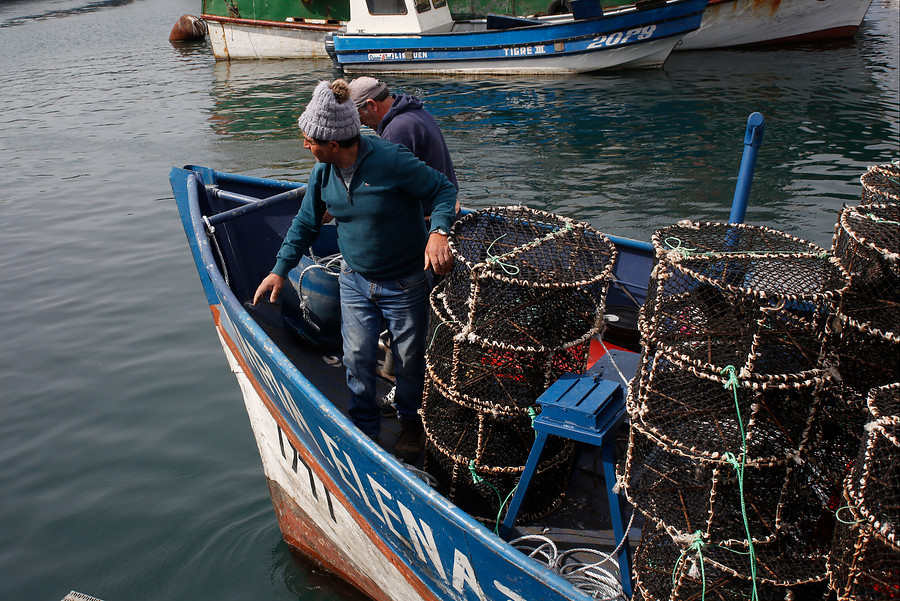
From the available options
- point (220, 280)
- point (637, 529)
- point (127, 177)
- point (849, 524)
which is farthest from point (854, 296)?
point (127, 177)

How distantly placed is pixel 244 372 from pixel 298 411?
1.45 metres

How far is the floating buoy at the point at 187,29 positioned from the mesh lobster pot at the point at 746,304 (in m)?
32.3

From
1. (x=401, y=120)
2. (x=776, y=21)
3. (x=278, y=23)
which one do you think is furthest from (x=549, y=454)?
(x=278, y=23)

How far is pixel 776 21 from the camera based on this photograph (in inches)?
845

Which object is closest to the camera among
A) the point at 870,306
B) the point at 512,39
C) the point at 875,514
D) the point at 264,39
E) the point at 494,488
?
the point at 875,514

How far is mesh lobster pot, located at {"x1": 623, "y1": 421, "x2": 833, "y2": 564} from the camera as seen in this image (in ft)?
8.55

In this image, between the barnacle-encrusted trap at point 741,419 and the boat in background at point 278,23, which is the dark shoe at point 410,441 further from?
the boat in background at point 278,23

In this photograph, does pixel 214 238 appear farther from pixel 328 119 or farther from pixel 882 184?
pixel 882 184

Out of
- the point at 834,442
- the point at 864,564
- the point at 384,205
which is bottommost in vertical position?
the point at 834,442

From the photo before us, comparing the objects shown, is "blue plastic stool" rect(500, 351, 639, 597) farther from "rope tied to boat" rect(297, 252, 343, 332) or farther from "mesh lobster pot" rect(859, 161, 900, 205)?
"rope tied to boat" rect(297, 252, 343, 332)

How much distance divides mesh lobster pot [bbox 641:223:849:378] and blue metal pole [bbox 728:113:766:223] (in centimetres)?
183

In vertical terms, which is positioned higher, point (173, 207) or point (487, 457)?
point (487, 457)

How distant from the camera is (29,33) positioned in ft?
112

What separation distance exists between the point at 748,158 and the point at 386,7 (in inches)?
717
